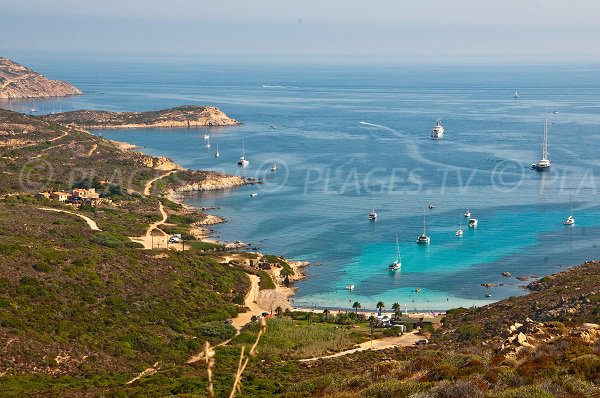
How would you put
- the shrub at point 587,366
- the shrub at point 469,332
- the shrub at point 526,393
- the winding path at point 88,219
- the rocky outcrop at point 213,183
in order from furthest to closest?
1. the rocky outcrop at point 213,183
2. the winding path at point 88,219
3. the shrub at point 469,332
4. the shrub at point 587,366
5. the shrub at point 526,393

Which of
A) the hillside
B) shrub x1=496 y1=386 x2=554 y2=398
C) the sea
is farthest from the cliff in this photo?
shrub x1=496 y1=386 x2=554 y2=398

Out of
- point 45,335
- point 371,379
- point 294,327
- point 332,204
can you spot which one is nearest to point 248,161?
point 332,204

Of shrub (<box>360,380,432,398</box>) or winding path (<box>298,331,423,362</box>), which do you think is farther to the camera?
winding path (<box>298,331,423,362</box>)

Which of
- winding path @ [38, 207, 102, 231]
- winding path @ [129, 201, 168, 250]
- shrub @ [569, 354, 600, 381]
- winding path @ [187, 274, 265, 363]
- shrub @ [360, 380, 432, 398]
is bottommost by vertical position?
winding path @ [187, 274, 265, 363]

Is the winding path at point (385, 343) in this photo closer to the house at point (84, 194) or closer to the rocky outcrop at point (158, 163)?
the house at point (84, 194)

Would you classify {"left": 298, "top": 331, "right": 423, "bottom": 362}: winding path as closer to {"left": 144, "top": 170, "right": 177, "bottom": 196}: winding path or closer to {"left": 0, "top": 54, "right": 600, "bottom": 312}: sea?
{"left": 0, "top": 54, "right": 600, "bottom": 312}: sea

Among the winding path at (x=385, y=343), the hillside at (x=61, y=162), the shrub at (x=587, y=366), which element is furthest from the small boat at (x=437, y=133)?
the shrub at (x=587, y=366)

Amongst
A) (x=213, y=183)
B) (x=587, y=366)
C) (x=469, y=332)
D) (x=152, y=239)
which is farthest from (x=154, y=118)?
(x=587, y=366)

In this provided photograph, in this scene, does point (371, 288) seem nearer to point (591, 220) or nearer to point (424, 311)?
point (424, 311)
